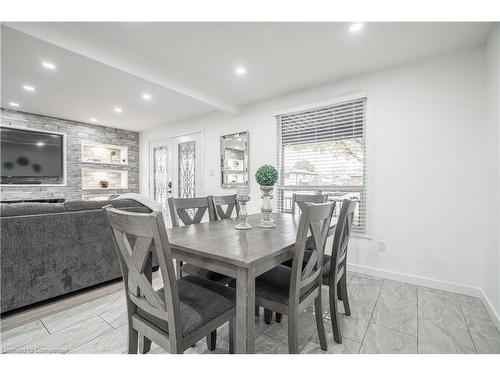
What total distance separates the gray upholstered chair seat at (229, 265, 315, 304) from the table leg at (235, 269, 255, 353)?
0.96 ft

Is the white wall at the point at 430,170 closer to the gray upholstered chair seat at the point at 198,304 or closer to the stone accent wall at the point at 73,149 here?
the gray upholstered chair seat at the point at 198,304

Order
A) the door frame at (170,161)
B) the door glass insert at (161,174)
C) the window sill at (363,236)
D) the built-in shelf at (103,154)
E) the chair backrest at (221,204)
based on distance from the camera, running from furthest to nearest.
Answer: the door glass insert at (161,174) < the built-in shelf at (103,154) < the door frame at (170,161) < the window sill at (363,236) < the chair backrest at (221,204)

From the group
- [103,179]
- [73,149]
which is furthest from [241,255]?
[103,179]

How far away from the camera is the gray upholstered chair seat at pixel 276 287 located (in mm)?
1319

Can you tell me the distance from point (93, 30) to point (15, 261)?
78.9 inches

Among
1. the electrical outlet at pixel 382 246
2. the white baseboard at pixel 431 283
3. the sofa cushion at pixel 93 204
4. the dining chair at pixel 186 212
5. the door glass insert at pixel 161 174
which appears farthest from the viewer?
the door glass insert at pixel 161 174

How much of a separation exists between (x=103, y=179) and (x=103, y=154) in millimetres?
586

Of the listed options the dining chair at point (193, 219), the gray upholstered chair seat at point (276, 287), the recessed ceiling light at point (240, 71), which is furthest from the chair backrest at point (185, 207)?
the recessed ceiling light at point (240, 71)

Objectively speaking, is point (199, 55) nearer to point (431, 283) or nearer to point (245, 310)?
point (245, 310)

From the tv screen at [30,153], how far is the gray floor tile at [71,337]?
416 cm

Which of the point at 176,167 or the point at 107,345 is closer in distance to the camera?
the point at 107,345

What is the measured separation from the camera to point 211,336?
57.8 inches

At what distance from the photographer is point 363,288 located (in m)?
2.46

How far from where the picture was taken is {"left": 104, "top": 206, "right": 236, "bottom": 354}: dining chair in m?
0.93
